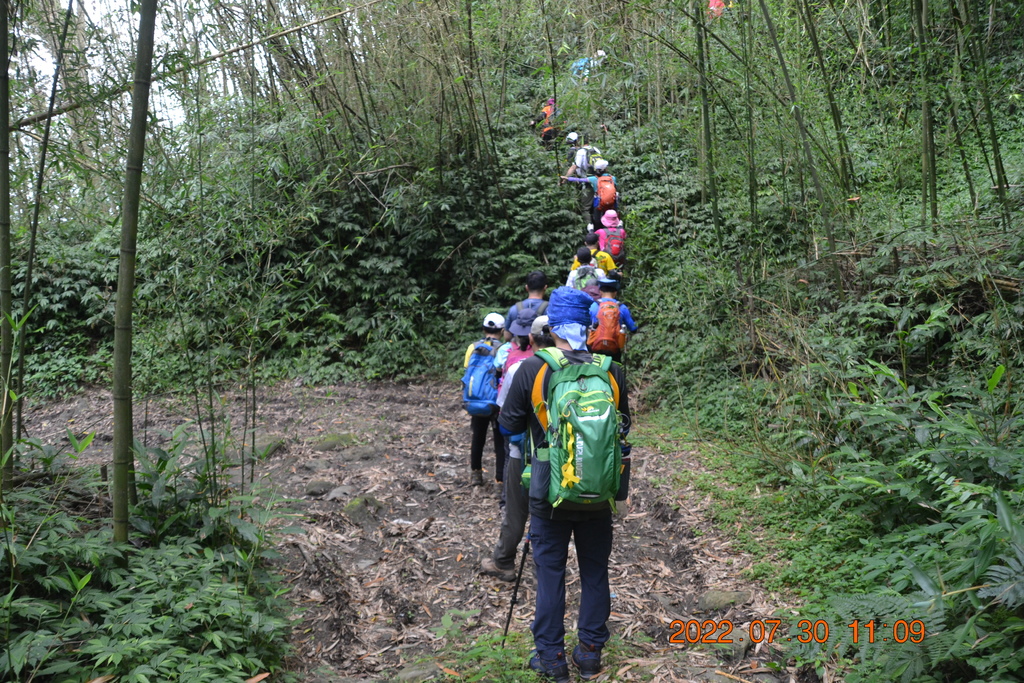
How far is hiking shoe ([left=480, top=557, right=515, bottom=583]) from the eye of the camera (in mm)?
4285

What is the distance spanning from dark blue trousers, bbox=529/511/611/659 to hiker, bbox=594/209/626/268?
7034 mm

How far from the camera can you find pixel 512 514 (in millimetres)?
4113

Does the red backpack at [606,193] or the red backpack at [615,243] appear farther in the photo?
the red backpack at [606,193]

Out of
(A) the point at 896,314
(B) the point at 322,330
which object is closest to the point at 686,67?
(A) the point at 896,314

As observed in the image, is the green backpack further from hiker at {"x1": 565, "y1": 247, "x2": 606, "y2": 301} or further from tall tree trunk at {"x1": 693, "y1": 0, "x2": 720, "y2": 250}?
tall tree trunk at {"x1": 693, "y1": 0, "x2": 720, "y2": 250}

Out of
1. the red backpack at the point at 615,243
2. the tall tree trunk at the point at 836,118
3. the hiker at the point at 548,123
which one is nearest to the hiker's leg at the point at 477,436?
the tall tree trunk at the point at 836,118

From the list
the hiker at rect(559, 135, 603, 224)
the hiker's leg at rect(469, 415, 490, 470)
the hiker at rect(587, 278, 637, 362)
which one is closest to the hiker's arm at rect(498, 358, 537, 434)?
the hiker's leg at rect(469, 415, 490, 470)

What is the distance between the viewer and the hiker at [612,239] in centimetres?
968

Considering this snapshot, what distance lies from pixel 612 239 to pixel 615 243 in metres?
0.08

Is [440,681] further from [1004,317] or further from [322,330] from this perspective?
[322,330]

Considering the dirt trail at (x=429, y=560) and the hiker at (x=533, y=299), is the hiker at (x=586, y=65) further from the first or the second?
the dirt trail at (x=429, y=560)

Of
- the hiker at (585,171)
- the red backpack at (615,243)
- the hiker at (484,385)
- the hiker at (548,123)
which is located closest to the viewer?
the hiker at (484,385)
